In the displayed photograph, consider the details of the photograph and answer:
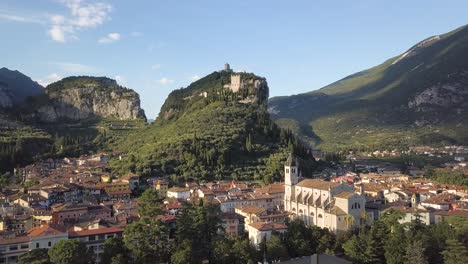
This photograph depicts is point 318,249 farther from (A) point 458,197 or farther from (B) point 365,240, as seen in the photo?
(A) point 458,197

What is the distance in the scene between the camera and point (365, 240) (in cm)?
4825

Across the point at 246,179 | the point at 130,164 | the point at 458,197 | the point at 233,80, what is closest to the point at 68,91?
the point at 233,80

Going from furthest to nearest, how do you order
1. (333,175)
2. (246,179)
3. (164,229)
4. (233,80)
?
(233,80)
(333,175)
(246,179)
(164,229)

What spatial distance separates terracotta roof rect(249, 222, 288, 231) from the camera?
167 ft

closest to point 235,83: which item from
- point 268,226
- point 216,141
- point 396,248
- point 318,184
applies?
point 216,141

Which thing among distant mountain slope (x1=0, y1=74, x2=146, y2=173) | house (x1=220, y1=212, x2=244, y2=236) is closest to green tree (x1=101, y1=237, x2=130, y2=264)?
house (x1=220, y1=212, x2=244, y2=236)

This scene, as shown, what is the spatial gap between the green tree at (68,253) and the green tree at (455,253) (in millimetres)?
31308

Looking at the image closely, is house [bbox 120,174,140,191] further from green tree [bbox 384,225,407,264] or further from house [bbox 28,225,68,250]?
green tree [bbox 384,225,407,264]

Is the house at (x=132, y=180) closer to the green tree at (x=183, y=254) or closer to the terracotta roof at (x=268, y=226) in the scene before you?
the terracotta roof at (x=268, y=226)

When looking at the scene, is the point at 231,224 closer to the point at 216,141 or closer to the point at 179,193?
the point at 179,193

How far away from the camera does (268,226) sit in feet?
169

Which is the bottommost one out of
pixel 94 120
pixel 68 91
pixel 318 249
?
pixel 318 249

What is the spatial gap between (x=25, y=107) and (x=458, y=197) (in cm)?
14639

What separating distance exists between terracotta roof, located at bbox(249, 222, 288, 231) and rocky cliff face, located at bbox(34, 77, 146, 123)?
12074 cm
